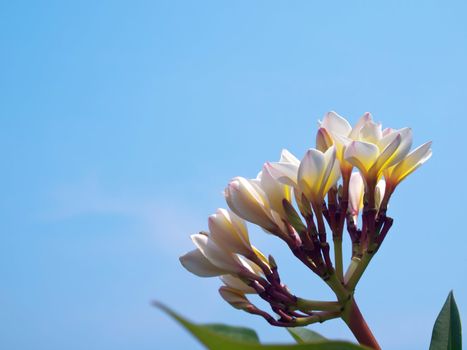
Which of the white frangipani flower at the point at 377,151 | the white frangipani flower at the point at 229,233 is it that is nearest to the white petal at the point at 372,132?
the white frangipani flower at the point at 377,151

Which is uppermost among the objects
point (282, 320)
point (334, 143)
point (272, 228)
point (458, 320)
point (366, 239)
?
point (334, 143)

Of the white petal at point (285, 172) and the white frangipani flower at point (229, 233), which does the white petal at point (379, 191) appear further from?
Answer: the white frangipani flower at point (229, 233)

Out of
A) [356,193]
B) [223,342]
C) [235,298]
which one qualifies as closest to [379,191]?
[356,193]

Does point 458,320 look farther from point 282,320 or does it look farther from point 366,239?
point 282,320

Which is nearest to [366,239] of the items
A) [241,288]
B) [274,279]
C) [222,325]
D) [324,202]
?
[324,202]

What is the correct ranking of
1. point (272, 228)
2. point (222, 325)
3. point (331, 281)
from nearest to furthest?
1. point (222, 325)
2. point (331, 281)
3. point (272, 228)

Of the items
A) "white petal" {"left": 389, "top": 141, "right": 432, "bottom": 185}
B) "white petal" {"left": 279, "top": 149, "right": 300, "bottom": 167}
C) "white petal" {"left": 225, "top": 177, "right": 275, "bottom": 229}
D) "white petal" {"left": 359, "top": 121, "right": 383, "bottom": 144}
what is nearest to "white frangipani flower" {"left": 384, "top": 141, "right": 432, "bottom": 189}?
"white petal" {"left": 389, "top": 141, "right": 432, "bottom": 185}
